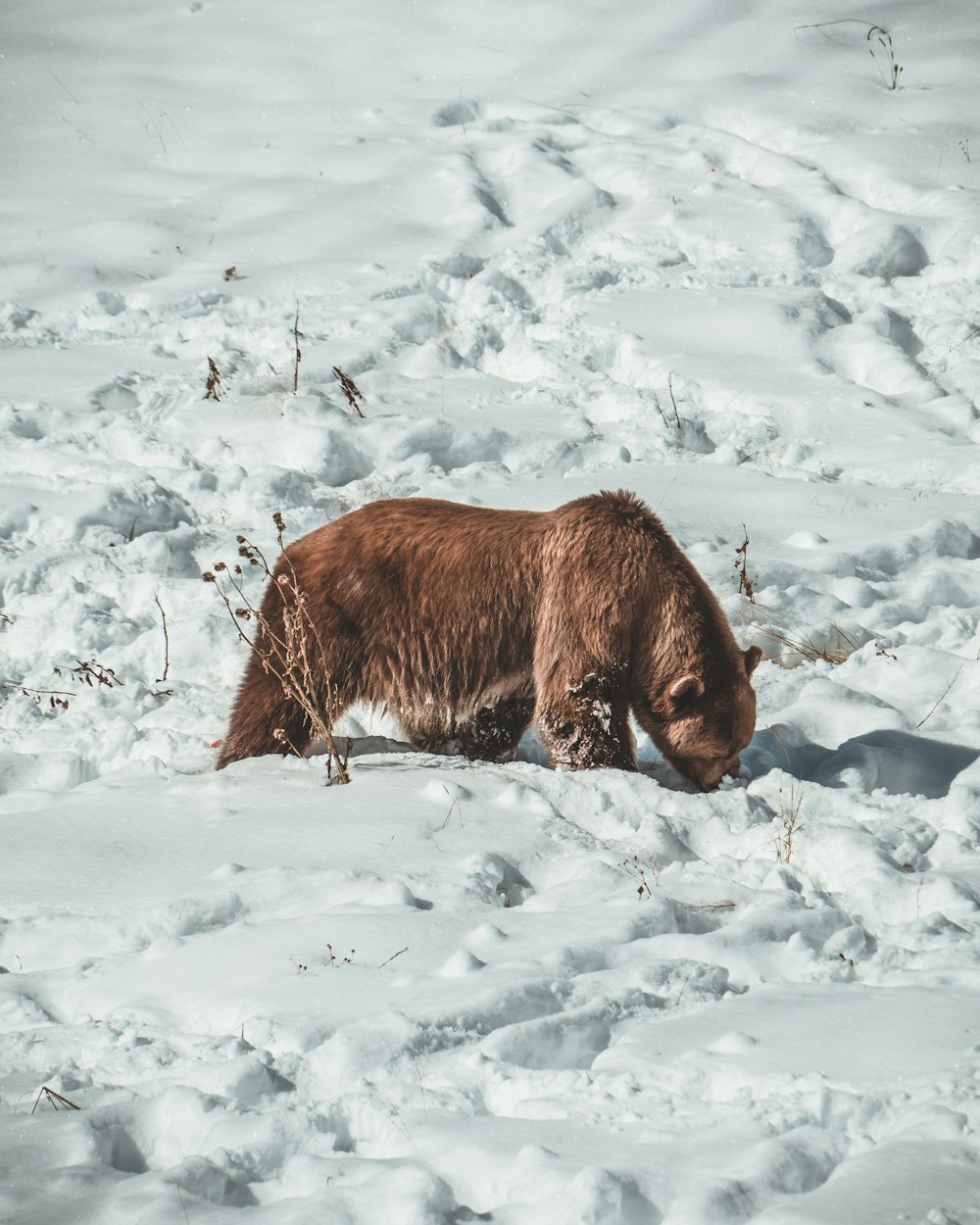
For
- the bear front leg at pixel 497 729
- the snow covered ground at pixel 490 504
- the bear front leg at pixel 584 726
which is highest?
the snow covered ground at pixel 490 504

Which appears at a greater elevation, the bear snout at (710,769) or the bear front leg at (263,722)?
the bear front leg at (263,722)

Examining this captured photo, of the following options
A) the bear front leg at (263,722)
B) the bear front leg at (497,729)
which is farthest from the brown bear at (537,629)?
the bear front leg at (497,729)

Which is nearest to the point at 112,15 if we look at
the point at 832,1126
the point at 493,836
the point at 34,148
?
the point at 34,148

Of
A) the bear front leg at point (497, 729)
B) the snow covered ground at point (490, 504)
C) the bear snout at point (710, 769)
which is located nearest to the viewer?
the snow covered ground at point (490, 504)

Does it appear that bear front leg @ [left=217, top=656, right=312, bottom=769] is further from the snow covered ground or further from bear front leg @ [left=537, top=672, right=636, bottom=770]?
bear front leg @ [left=537, top=672, right=636, bottom=770]

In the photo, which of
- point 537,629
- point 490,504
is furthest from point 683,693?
point 490,504

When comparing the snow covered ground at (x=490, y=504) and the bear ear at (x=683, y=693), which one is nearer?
the snow covered ground at (x=490, y=504)

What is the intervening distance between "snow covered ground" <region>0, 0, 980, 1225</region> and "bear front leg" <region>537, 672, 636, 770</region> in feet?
1.21

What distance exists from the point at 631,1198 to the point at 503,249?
29.4 feet

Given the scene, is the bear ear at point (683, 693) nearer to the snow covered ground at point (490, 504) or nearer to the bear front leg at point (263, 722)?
the snow covered ground at point (490, 504)

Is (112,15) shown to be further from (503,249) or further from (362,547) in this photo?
(362,547)

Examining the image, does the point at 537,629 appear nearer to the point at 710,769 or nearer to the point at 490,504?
the point at 710,769

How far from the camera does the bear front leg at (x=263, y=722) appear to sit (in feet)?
16.4

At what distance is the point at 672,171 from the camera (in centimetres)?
1138
